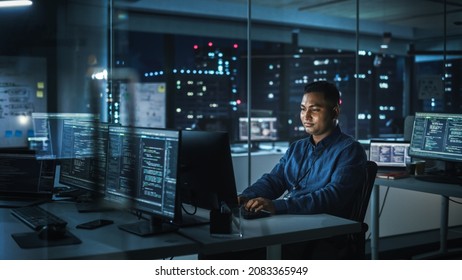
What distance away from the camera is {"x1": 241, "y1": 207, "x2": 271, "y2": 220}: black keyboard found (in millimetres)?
2055

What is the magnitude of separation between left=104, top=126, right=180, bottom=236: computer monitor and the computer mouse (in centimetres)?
22

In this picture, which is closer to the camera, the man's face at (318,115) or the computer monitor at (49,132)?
the man's face at (318,115)

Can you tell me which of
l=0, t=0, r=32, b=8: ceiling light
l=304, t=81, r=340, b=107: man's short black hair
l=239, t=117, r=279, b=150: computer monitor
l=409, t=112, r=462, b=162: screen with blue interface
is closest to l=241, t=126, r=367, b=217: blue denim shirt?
l=304, t=81, r=340, b=107: man's short black hair

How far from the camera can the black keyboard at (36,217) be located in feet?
6.33

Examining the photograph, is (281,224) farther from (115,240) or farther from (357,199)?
(115,240)

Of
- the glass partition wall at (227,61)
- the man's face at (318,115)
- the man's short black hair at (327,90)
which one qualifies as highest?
the glass partition wall at (227,61)

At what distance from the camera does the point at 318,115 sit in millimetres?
2416

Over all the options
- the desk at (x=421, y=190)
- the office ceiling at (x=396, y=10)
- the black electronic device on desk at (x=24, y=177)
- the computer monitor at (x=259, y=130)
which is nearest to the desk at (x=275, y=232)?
the black electronic device on desk at (x=24, y=177)

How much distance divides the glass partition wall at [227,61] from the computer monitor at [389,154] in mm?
856

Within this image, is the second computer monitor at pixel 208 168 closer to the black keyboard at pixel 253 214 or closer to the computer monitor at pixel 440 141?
the black keyboard at pixel 253 214

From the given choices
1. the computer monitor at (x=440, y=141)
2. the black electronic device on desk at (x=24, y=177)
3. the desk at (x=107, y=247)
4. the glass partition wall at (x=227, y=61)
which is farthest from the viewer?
the glass partition wall at (x=227, y=61)

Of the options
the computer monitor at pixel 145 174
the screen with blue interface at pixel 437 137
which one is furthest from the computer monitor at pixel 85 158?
the screen with blue interface at pixel 437 137

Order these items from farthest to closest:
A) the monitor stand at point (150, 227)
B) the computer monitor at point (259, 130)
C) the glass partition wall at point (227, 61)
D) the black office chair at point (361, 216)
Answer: the computer monitor at point (259, 130), the glass partition wall at point (227, 61), the black office chair at point (361, 216), the monitor stand at point (150, 227)

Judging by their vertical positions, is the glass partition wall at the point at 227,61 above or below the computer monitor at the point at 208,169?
above
